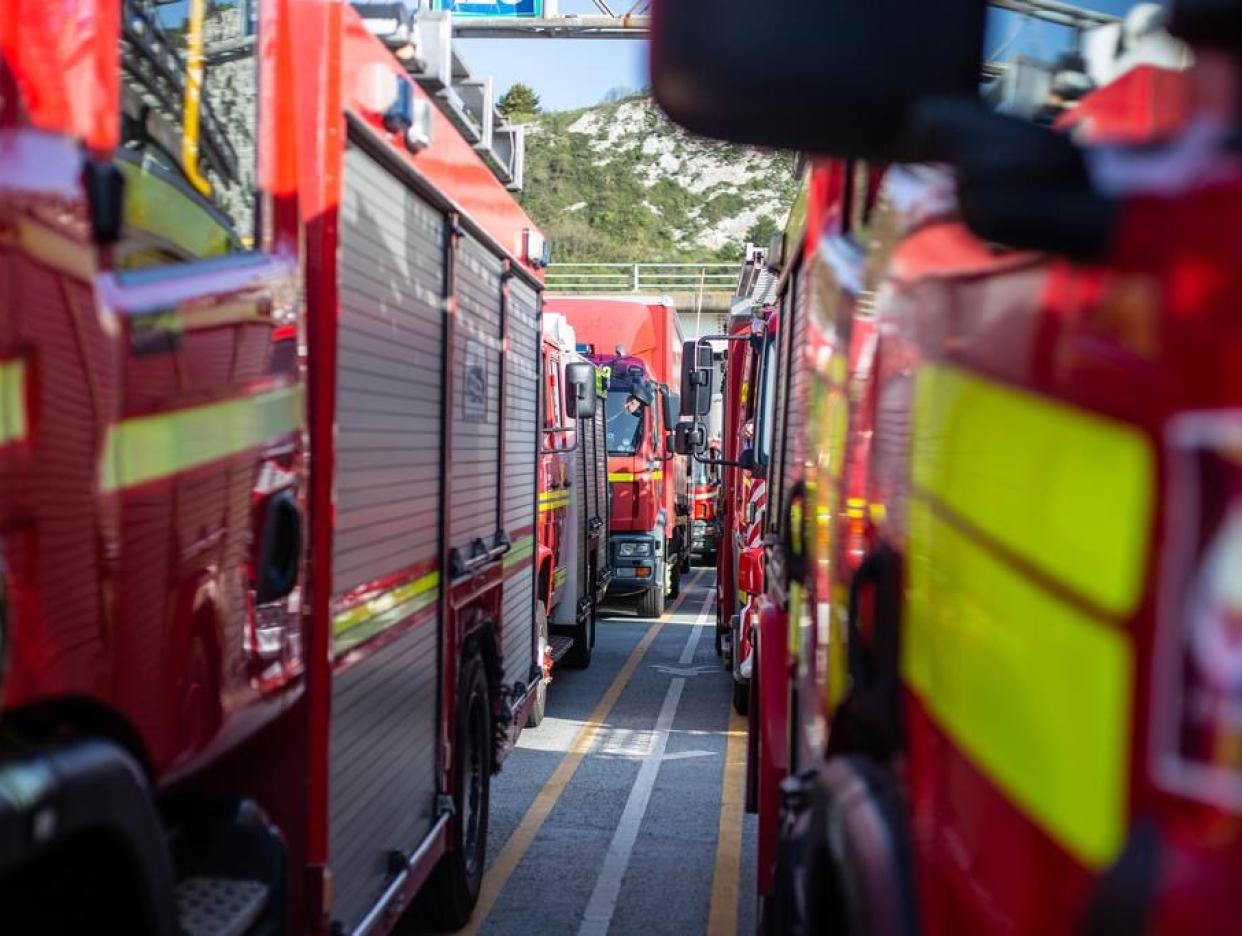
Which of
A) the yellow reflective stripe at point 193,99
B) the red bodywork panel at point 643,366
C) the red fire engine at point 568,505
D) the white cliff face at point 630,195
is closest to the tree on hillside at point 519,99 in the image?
the white cliff face at point 630,195

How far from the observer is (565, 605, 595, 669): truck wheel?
42.2 ft

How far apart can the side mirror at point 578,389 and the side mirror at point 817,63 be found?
9.68m

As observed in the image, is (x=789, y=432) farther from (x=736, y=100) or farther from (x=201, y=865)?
(x=736, y=100)

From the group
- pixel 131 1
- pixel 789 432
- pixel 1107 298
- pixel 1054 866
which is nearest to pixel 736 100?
pixel 1107 298

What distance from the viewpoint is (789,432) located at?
17.2 ft

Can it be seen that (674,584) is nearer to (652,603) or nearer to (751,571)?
(652,603)

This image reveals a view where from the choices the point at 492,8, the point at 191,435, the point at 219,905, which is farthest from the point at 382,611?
the point at 492,8

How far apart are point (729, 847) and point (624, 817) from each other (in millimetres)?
702

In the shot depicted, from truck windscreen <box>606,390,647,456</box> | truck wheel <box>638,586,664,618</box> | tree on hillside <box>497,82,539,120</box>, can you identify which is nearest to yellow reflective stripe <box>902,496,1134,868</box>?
truck windscreen <box>606,390,647,456</box>

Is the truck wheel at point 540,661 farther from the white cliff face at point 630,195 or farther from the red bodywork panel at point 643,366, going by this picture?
the white cliff face at point 630,195

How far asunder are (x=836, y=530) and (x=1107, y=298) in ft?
5.85

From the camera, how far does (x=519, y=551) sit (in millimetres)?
7488

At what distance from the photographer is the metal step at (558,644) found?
1082 centimetres

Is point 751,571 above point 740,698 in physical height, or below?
above
